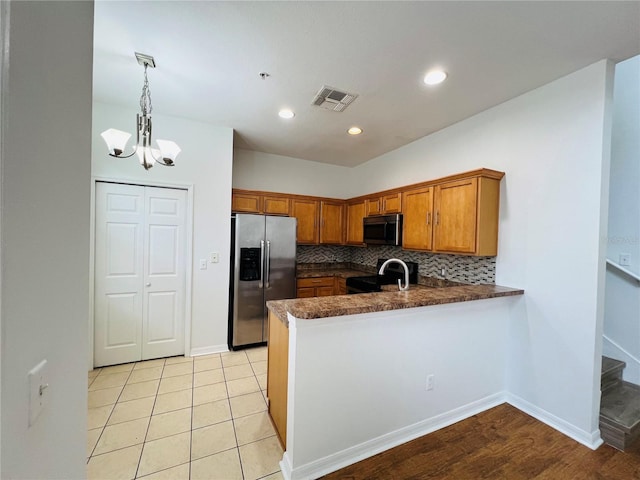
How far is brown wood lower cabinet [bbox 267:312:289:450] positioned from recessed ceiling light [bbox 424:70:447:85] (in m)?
2.29

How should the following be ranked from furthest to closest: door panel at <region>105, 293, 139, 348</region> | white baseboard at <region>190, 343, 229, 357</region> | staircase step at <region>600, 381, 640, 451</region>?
1. white baseboard at <region>190, 343, 229, 357</region>
2. door panel at <region>105, 293, 139, 348</region>
3. staircase step at <region>600, 381, 640, 451</region>

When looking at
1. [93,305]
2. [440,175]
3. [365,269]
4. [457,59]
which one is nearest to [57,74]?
[457,59]

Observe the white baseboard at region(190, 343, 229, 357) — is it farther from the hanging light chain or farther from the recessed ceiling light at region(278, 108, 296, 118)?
the recessed ceiling light at region(278, 108, 296, 118)

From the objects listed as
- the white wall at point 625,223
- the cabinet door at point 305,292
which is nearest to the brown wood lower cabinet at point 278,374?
the cabinet door at point 305,292

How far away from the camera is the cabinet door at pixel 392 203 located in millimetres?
3506

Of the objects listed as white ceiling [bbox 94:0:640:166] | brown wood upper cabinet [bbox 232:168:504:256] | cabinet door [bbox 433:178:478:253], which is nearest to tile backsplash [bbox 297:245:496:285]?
brown wood upper cabinet [bbox 232:168:504:256]

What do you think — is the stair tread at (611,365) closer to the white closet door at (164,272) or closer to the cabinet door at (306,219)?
the cabinet door at (306,219)

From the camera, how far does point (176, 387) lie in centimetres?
258

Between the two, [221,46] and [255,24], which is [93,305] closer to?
[221,46]

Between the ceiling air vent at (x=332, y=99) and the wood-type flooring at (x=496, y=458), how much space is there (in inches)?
115

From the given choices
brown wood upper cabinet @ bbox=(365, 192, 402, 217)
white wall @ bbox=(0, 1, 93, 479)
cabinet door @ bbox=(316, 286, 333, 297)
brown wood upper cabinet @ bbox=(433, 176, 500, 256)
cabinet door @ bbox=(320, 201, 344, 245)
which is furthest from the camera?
cabinet door @ bbox=(320, 201, 344, 245)

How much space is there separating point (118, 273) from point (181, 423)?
1.80 m

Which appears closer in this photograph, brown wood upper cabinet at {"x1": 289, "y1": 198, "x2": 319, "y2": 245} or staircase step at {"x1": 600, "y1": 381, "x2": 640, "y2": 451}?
staircase step at {"x1": 600, "y1": 381, "x2": 640, "y2": 451}

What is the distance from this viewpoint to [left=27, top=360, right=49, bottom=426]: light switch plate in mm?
583
